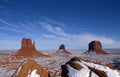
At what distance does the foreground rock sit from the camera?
1460 centimetres

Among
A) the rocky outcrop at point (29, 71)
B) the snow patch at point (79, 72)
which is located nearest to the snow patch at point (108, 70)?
the snow patch at point (79, 72)

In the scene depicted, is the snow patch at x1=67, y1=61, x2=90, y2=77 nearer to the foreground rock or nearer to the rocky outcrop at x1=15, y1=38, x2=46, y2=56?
the foreground rock

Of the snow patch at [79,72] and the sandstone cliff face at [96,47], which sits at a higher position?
the sandstone cliff face at [96,47]

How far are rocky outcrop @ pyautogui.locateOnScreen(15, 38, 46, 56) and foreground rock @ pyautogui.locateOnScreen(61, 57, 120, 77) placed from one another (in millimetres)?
109898

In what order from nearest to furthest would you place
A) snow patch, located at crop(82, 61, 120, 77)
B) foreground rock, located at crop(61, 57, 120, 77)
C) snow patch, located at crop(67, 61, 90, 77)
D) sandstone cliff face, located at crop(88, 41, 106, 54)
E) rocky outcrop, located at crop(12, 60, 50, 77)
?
snow patch, located at crop(67, 61, 90, 77)
foreground rock, located at crop(61, 57, 120, 77)
rocky outcrop, located at crop(12, 60, 50, 77)
snow patch, located at crop(82, 61, 120, 77)
sandstone cliff face, located at crop(88, 41, 106, 54)

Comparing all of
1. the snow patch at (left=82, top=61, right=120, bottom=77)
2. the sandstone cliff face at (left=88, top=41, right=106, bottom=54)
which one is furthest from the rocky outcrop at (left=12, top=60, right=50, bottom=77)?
the sandstone cliff face at (left=88, top=41, right=106, bottom=54)

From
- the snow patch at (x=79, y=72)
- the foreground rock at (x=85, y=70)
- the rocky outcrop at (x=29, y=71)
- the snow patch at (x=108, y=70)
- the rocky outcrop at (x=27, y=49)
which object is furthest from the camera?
the rocky outcrop at (x=27, y=49)

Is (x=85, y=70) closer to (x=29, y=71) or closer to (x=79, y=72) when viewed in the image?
(x=79, y=72)

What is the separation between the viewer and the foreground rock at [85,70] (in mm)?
14601

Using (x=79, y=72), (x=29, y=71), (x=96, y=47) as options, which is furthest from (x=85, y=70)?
(x=96, y=47)

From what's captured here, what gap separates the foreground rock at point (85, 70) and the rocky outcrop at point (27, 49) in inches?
4327

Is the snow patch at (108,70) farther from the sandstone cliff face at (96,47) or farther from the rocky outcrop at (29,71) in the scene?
the sandstone cliff face at (96,47)

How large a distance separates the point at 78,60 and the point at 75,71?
1826mm

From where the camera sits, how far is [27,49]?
424ft
